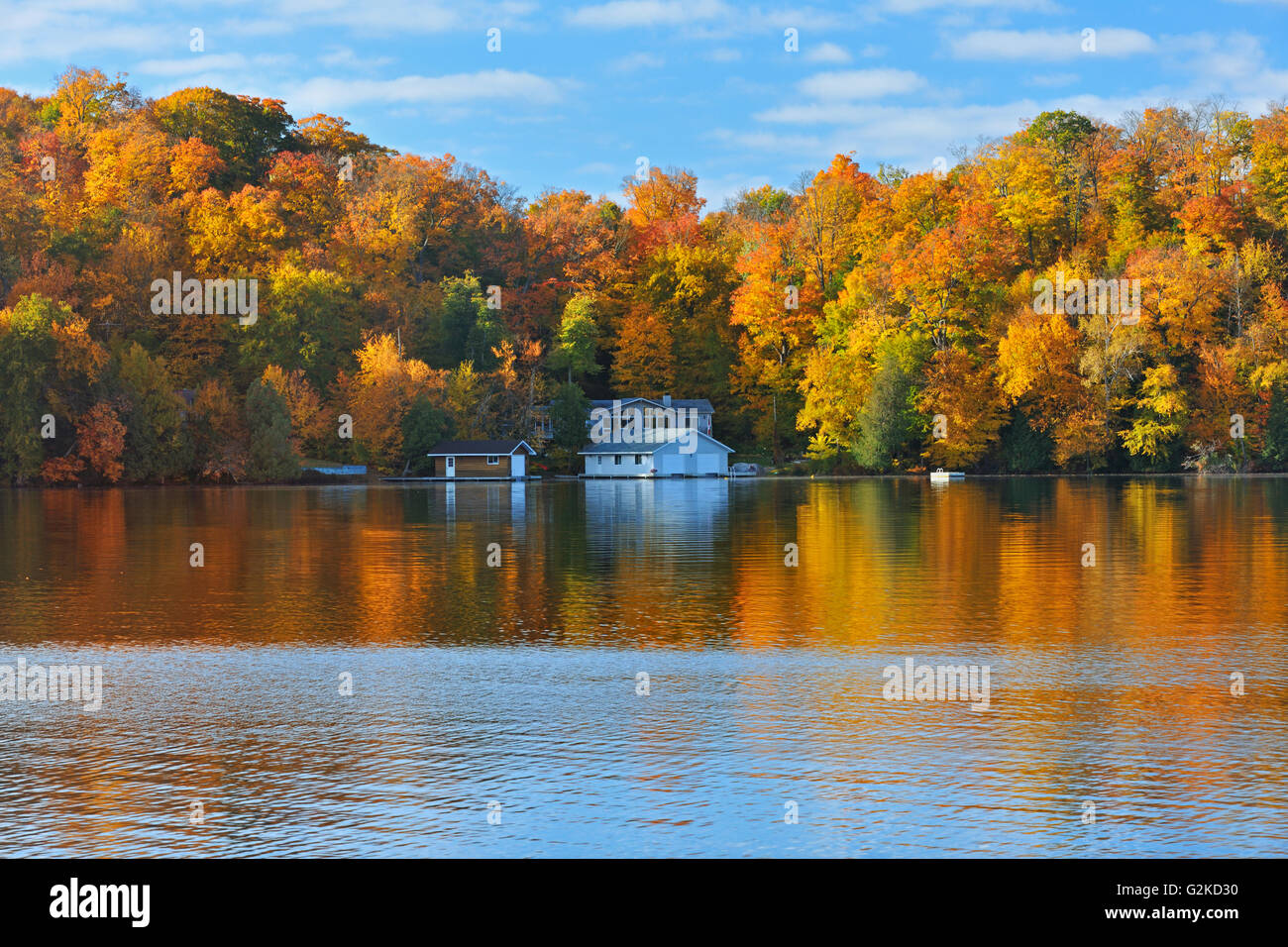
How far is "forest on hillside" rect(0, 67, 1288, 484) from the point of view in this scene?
8412 centimetres

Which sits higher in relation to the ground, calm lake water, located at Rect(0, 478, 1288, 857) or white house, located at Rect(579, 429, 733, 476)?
white house, located at Rect(579, 429, 733, 476)

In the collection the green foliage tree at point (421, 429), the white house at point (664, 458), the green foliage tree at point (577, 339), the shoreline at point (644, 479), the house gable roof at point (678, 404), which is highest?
the green foliage tree at point (577, 339)

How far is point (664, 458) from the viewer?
4149 inches

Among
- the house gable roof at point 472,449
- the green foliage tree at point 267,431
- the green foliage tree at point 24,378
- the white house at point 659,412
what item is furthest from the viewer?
the white house at point 659,412

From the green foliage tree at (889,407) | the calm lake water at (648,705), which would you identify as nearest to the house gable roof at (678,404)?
the green foliage tree at (889,407)

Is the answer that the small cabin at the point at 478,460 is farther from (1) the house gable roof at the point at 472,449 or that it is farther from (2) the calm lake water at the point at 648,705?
(2) the calm lake water at the point at 648,705

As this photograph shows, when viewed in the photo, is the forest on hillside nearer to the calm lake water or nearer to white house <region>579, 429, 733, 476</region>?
white house <region>579, 429, 733, 476</region>

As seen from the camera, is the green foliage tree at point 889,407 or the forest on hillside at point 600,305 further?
the green foliage tree at point 889,407

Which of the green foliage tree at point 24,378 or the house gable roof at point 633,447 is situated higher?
the green foliage tree at point 24,378

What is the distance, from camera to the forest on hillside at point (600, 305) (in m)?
84.1

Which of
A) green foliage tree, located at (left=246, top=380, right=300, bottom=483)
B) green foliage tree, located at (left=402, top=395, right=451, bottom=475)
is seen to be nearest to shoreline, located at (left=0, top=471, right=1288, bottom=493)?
green foliage tree, located at (left=246, top=380, right=300, bottom=483)

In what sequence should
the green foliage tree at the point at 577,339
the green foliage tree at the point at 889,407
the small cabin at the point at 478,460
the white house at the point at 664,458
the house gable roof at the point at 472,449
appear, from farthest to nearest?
the green foliage tree at the point at 577,339
the white house at the point at 664,458
the small cabin at the point at 478,460
the house gable roof at the point at 472,449
the green foliage tree at the point at 889,407

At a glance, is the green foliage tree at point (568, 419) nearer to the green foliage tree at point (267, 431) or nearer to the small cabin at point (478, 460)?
the small cabin at point (478, 460)

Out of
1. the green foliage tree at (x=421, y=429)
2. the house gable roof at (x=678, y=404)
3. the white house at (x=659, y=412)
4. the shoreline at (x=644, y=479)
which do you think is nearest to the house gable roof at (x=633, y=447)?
the white house at (x=659, y=412)
